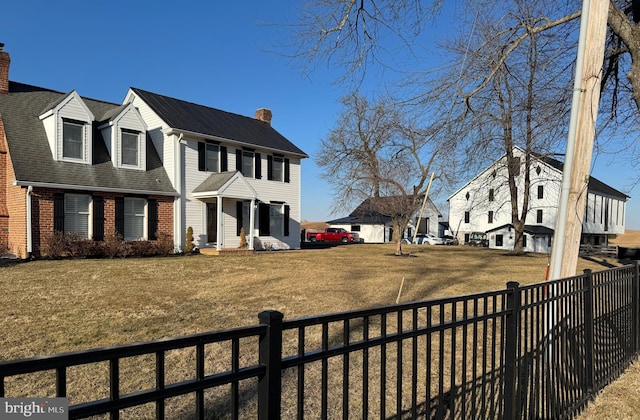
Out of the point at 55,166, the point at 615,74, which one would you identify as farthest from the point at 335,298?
the point at 55,166

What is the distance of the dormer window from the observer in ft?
54.0

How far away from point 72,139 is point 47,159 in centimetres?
114

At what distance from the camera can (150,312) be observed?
6.62 metres

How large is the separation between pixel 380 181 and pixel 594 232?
30.9 meters

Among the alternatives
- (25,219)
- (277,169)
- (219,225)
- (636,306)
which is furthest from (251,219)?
(636,306)

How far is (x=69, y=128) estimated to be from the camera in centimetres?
1492

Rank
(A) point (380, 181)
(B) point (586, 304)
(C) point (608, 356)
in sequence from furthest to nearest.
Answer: (A) point (380, 181) < (C) point (608, 356) < (B) point (586, 304)

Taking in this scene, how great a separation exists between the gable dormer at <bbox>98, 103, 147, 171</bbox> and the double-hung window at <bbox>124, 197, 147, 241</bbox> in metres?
1.50

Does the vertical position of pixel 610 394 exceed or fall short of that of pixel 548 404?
it falls short

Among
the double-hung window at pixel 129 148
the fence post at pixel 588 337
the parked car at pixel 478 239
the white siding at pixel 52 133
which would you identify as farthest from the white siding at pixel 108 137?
Answer: the parked car at pixel 478 239

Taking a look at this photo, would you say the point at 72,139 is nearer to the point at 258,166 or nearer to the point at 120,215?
the point at 120,215

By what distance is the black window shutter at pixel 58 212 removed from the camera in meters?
13.8

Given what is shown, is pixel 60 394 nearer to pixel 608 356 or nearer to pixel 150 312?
pixel 608 356

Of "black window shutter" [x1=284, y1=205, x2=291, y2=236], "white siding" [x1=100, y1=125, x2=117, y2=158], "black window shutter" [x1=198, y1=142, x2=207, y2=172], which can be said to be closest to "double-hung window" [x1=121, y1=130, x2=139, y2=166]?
"white siding" [x1=100, y1=125, x2=117, y2=158]
